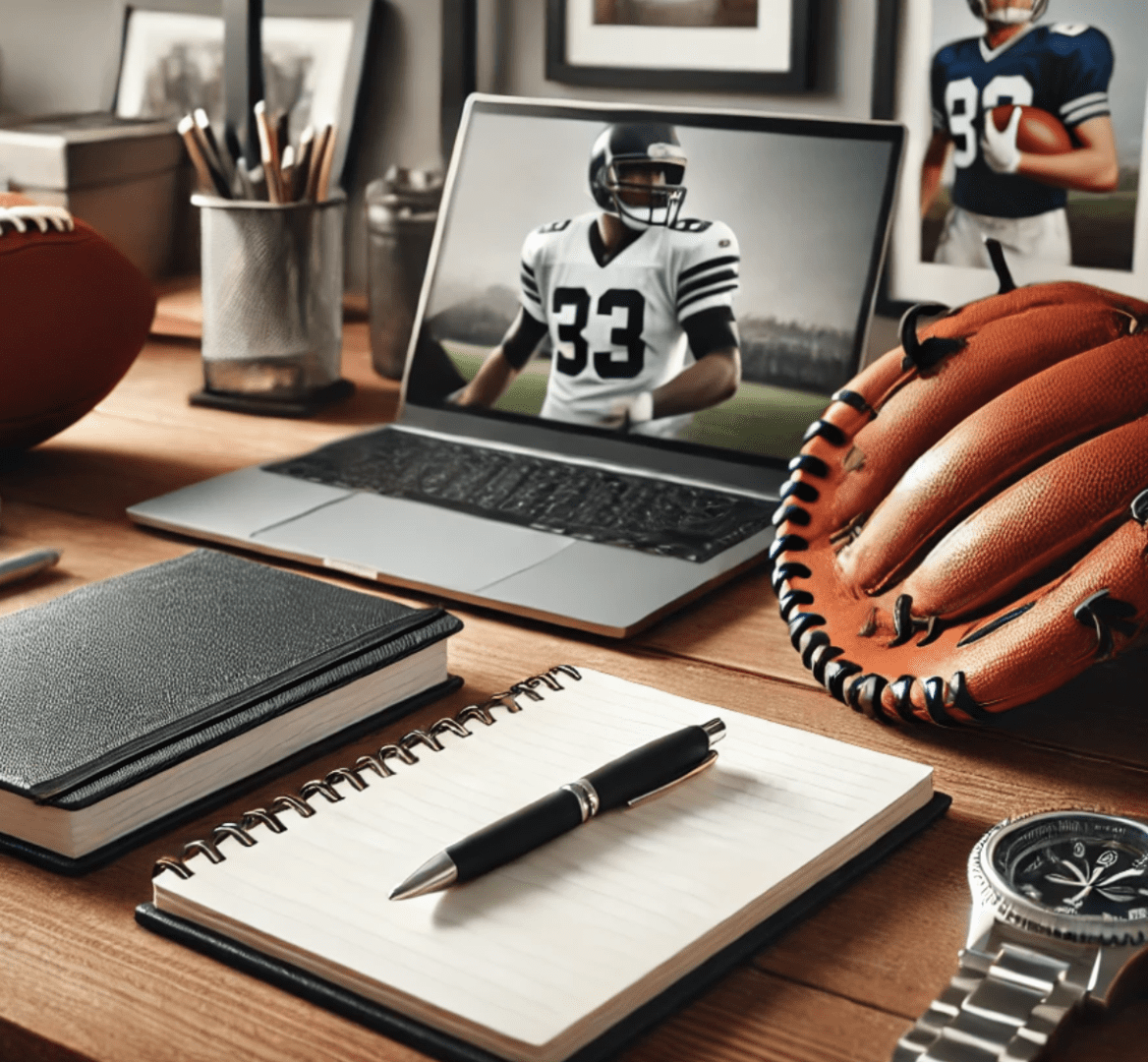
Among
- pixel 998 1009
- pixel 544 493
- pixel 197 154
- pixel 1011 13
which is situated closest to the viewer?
pixel 998 1009

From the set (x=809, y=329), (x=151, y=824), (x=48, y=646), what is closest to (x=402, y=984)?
(x=151, y=824)

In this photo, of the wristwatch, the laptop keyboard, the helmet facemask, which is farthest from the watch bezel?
the helmet facemask

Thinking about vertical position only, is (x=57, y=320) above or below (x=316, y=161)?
below

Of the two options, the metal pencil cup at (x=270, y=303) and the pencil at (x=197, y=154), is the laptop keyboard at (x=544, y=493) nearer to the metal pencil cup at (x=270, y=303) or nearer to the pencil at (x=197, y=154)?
the metal pencil cup at (x=270, y=303)

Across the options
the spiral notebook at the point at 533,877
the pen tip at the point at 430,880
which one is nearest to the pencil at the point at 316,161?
the spiral notebook at the point at 533,877

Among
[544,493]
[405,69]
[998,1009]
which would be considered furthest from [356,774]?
[405,69]

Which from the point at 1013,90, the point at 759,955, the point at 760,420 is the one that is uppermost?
the point at 1013,90

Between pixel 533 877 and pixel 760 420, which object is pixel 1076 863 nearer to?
pixel 533 877

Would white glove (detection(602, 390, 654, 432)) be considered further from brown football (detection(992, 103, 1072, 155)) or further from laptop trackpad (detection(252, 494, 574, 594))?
brown football (detection(992, 103, 1072, 155))

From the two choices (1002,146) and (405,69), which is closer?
(1002,146)

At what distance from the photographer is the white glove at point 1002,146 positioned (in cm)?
118

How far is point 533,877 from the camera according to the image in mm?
563

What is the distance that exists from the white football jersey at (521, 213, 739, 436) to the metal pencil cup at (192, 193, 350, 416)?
0.83ft

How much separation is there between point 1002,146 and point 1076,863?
0.77 m
